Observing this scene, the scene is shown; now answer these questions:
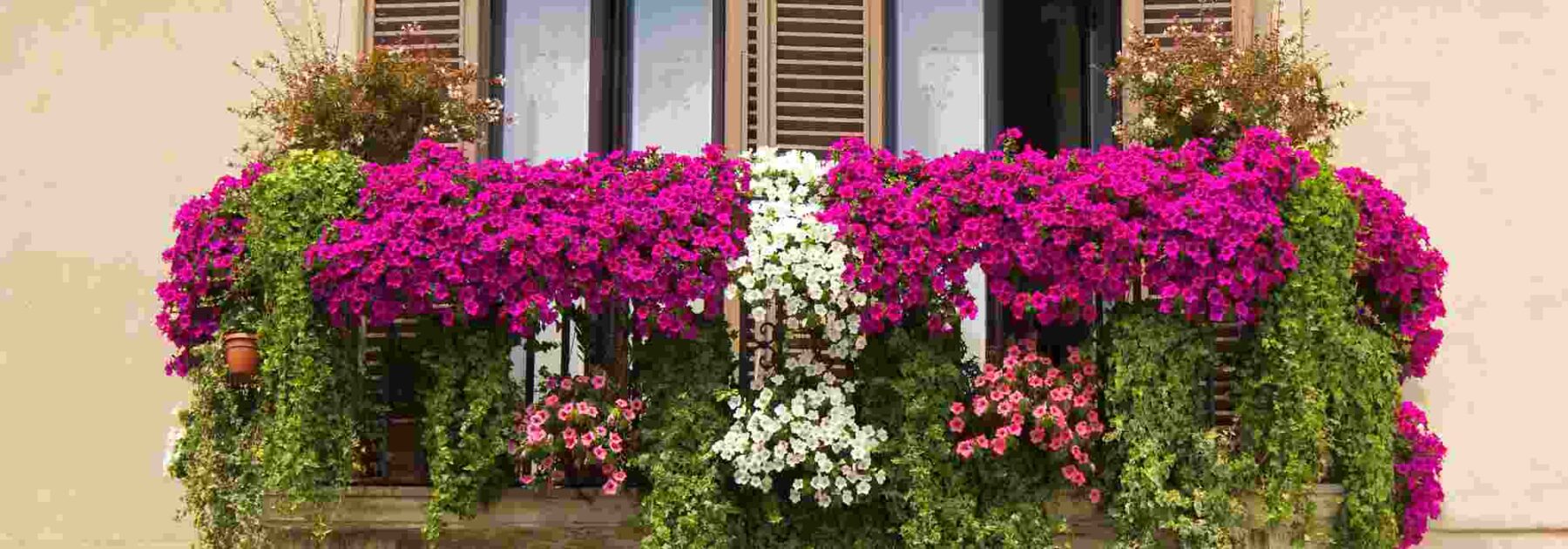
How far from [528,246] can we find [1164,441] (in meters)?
2.35

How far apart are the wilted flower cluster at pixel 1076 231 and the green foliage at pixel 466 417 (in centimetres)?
131

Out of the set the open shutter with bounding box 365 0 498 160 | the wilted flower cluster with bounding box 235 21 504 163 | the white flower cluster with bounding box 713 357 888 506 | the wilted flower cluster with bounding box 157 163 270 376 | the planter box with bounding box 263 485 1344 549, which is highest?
the open shutter with bounding box 365 0 498 160

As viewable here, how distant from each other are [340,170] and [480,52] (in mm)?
1455

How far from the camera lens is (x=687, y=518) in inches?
390

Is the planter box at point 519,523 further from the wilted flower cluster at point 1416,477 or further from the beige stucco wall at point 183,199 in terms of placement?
the beige stucco wall at point 183,199

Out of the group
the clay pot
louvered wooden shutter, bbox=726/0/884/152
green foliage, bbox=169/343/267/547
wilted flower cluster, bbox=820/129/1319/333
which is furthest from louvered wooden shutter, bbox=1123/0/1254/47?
green foliage, bbox=169/343/267/547

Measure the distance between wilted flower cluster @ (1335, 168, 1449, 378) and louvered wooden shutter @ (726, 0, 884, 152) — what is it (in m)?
1.99

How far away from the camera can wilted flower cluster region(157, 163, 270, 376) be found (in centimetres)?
1022

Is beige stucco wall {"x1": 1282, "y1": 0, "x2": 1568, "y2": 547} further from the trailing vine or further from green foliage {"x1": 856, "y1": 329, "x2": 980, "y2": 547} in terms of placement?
green foliage {"x1": 856, "y1": 329, "x2": 980, "y2": 547}

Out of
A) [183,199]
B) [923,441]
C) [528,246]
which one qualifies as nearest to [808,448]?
[923,441]

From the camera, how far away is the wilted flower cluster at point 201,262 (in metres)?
10.2
